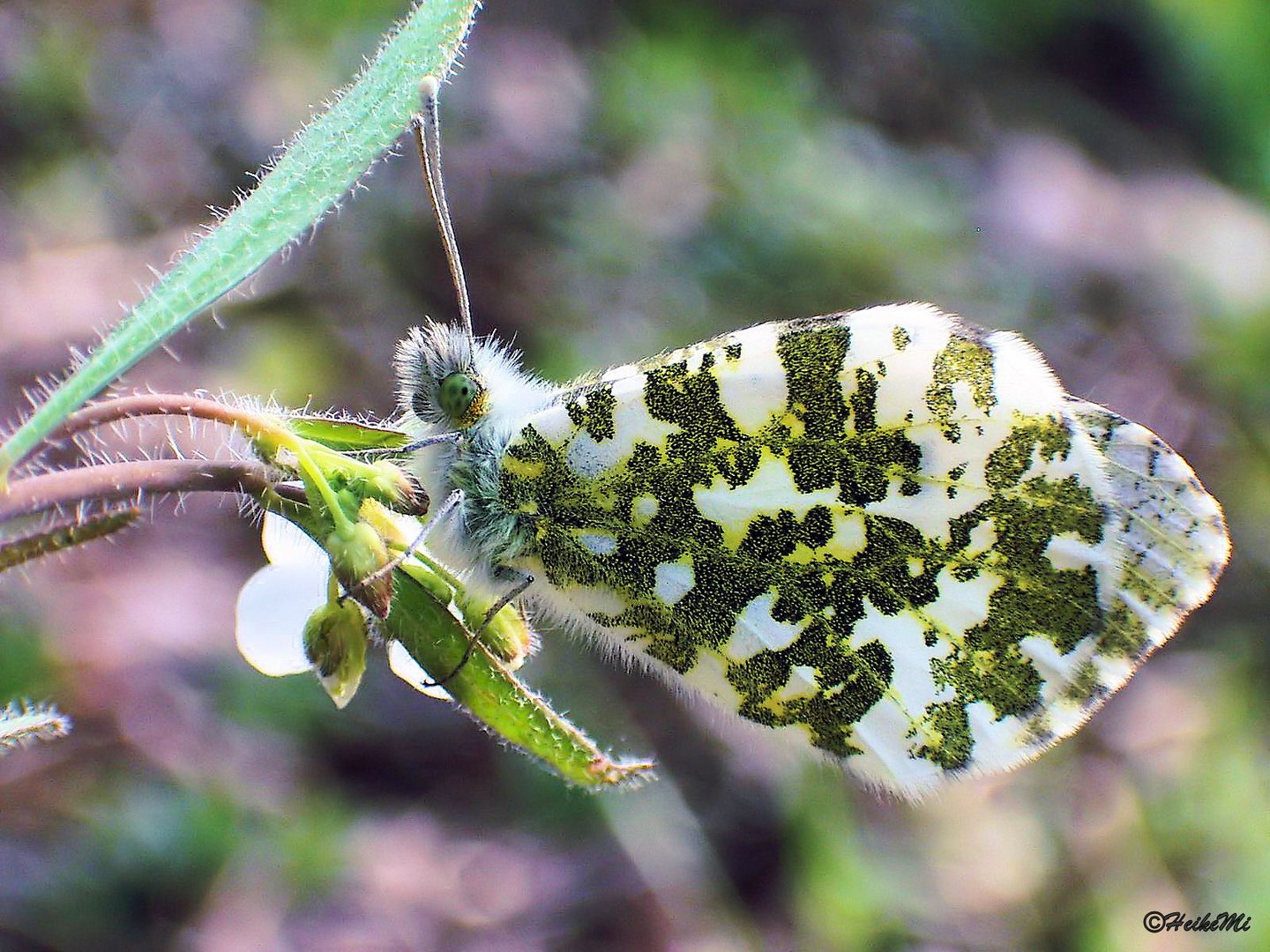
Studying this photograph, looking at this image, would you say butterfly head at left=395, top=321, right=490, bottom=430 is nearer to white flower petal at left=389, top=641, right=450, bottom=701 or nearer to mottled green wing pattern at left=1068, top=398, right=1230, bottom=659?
white flower petal at left=389, top=641, right=450, bottom=701

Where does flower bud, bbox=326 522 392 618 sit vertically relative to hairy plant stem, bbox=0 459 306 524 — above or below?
below

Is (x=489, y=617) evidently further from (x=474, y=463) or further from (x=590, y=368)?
(x=590, y=368)

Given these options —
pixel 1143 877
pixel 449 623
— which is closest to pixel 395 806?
pixel 449 623

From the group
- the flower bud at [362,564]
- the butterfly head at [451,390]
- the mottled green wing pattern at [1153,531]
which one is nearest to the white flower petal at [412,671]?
the flower bud at [362,564]

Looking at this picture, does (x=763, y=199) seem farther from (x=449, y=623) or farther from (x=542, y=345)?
(x=449, y=623)

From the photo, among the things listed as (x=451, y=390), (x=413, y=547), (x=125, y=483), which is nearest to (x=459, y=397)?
(x=451, y=390)

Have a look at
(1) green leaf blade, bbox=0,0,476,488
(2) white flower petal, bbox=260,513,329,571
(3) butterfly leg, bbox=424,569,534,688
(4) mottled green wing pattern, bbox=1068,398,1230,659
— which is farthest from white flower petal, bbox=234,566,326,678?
(4) mottled green wing pattern, bbox=1068,398,1230,659
